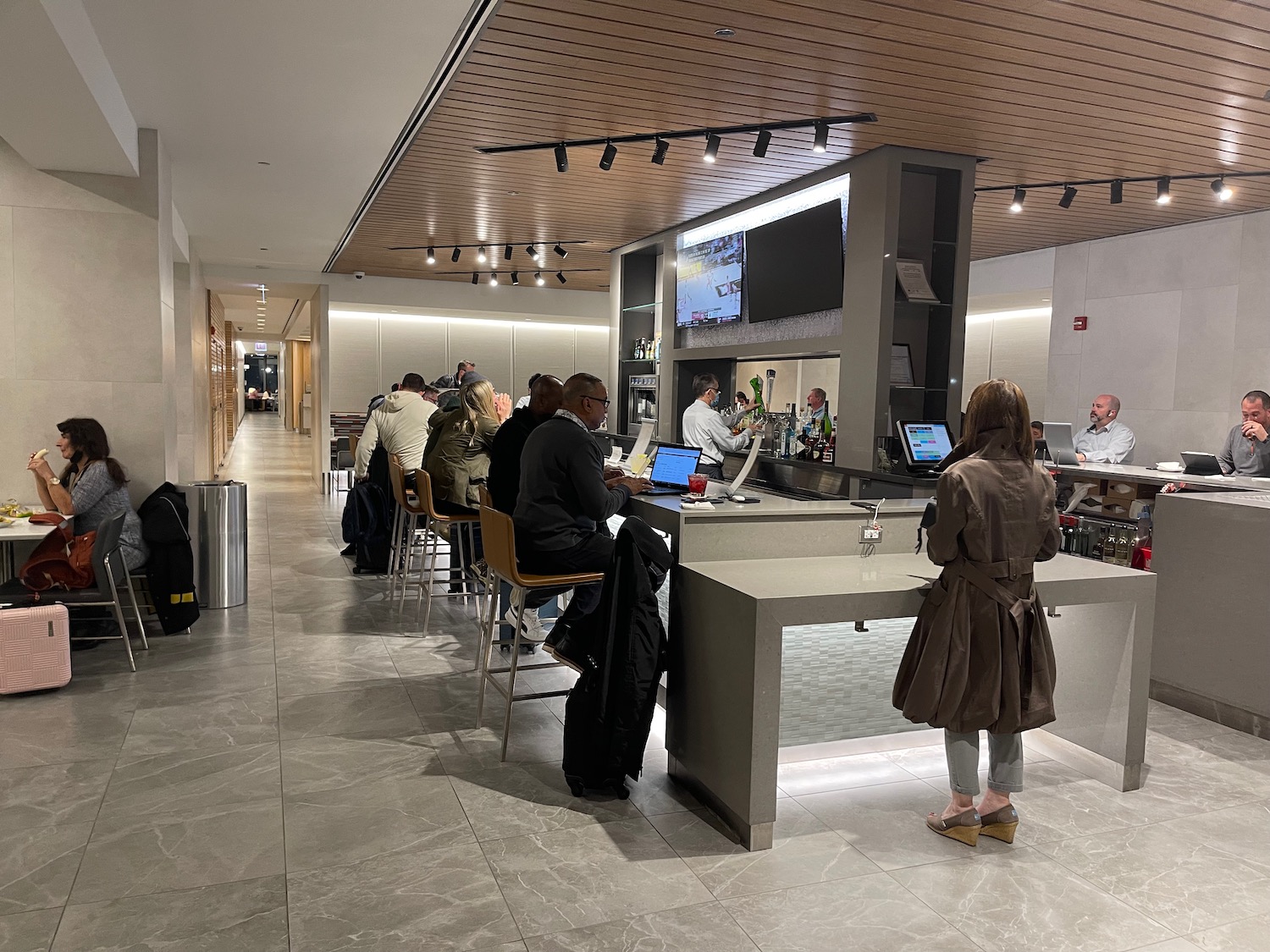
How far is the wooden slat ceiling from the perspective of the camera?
380 centimetres

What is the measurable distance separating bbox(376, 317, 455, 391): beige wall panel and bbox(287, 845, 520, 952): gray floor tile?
482 inches

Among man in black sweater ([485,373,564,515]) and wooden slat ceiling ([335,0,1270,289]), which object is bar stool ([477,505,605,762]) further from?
wooden slat ceiling ([335,0,1270,289])

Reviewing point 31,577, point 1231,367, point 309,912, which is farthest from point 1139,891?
point 1231,367

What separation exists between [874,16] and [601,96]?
1649mm

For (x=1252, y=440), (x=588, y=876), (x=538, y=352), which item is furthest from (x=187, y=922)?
(x=538, y=352)

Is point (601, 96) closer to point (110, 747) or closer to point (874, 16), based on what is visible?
point (874, 16)

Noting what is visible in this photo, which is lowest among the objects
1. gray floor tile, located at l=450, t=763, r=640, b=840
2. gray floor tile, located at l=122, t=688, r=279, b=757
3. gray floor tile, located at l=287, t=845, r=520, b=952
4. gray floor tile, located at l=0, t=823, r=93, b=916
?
gray floor tile, located at l=122, t=688, r=279, b=757

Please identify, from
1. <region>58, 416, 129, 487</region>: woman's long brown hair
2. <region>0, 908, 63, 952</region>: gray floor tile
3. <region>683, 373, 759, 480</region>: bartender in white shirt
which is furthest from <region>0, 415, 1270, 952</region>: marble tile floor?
<region>683, 373, 759, 480</region>: bartender in white shirt

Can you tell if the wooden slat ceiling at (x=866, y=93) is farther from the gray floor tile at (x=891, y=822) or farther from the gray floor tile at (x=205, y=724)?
the gray floor tile at (x=205, y=724)

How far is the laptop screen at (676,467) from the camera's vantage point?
14.0ft

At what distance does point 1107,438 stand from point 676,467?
202 inches

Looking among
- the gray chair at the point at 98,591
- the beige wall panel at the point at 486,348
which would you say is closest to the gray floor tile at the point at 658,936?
the gray chair at the point at 98,591

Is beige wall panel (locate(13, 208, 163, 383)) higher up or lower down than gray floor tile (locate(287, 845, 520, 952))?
higher up

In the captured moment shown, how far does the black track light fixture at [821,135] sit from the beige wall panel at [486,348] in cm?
1024
